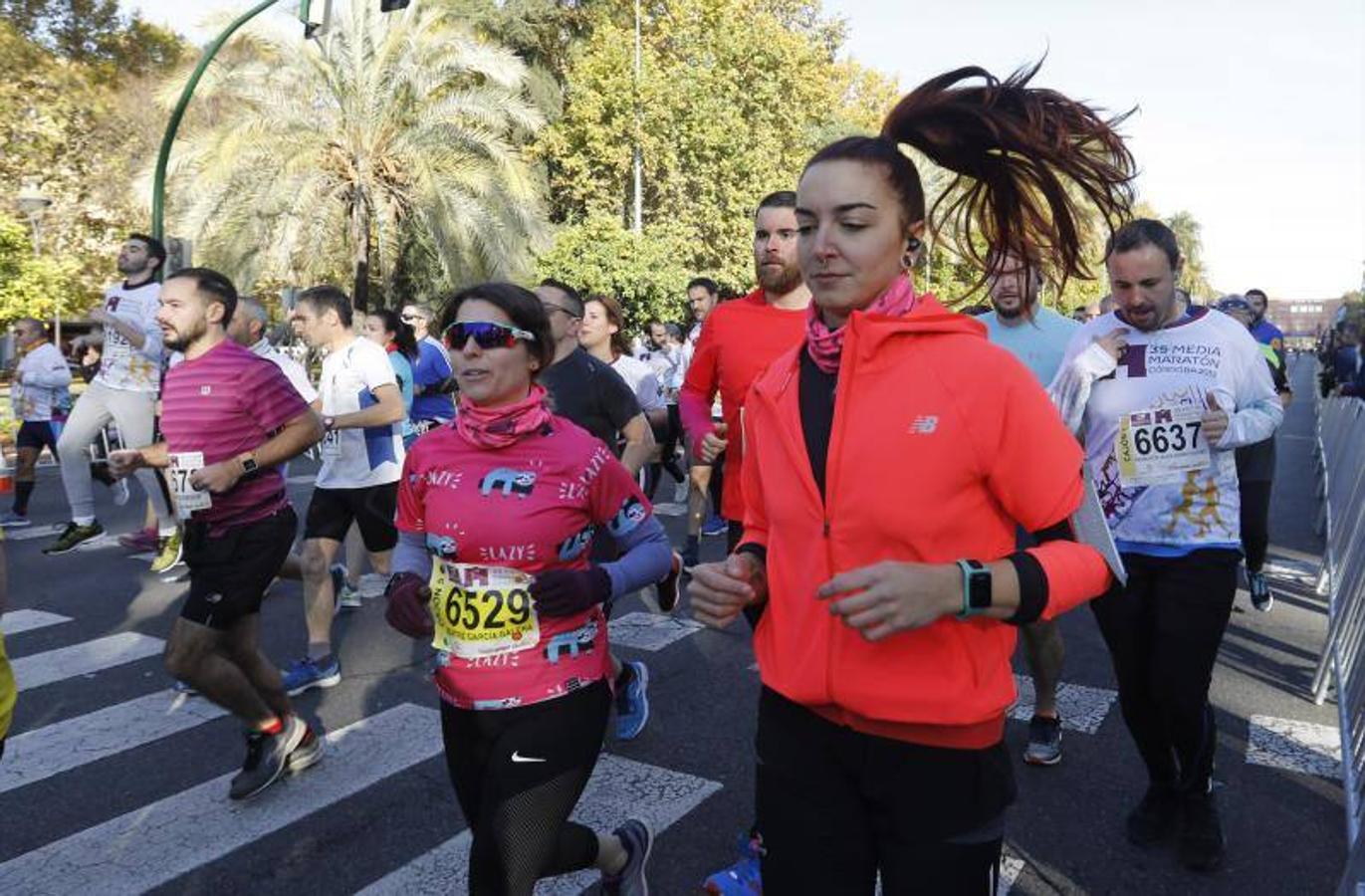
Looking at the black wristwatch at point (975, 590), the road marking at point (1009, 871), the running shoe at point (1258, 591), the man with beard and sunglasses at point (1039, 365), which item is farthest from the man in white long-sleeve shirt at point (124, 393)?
the running shoe at point (1258, 591)

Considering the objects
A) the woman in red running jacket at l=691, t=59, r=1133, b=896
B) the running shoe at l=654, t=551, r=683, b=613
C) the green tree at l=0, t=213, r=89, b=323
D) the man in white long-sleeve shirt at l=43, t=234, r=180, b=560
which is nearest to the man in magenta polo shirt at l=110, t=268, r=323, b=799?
the running shoe at l=654, t=551, r=683, b=613

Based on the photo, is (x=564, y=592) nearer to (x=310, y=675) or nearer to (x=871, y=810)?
(x=871, y=810)

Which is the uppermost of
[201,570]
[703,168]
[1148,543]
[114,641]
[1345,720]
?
[703,168]

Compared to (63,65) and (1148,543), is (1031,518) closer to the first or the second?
(1148,543)

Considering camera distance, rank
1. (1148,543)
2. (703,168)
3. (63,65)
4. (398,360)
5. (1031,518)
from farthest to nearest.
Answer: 1. (703,168)
2. (63,65)
3. (398,360)
4. (1148,543)
5. (1031,518)

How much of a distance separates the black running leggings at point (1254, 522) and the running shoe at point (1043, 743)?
138 inches

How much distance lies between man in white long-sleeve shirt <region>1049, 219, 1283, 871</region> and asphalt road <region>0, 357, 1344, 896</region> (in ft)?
1.54

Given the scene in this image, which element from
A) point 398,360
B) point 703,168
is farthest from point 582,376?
point 703,168

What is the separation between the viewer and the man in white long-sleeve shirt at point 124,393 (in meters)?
8.48

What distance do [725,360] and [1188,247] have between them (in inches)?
4894

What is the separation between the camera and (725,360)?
4.39 meters

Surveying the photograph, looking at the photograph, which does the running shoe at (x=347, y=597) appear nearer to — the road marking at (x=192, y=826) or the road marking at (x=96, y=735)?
the road marking at (x=96, y=735)

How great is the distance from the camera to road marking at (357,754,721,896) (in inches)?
141

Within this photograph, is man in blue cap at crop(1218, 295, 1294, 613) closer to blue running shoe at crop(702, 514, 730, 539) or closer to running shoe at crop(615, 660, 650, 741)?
blue running shoe at crop(702, 514, 730, 539)
